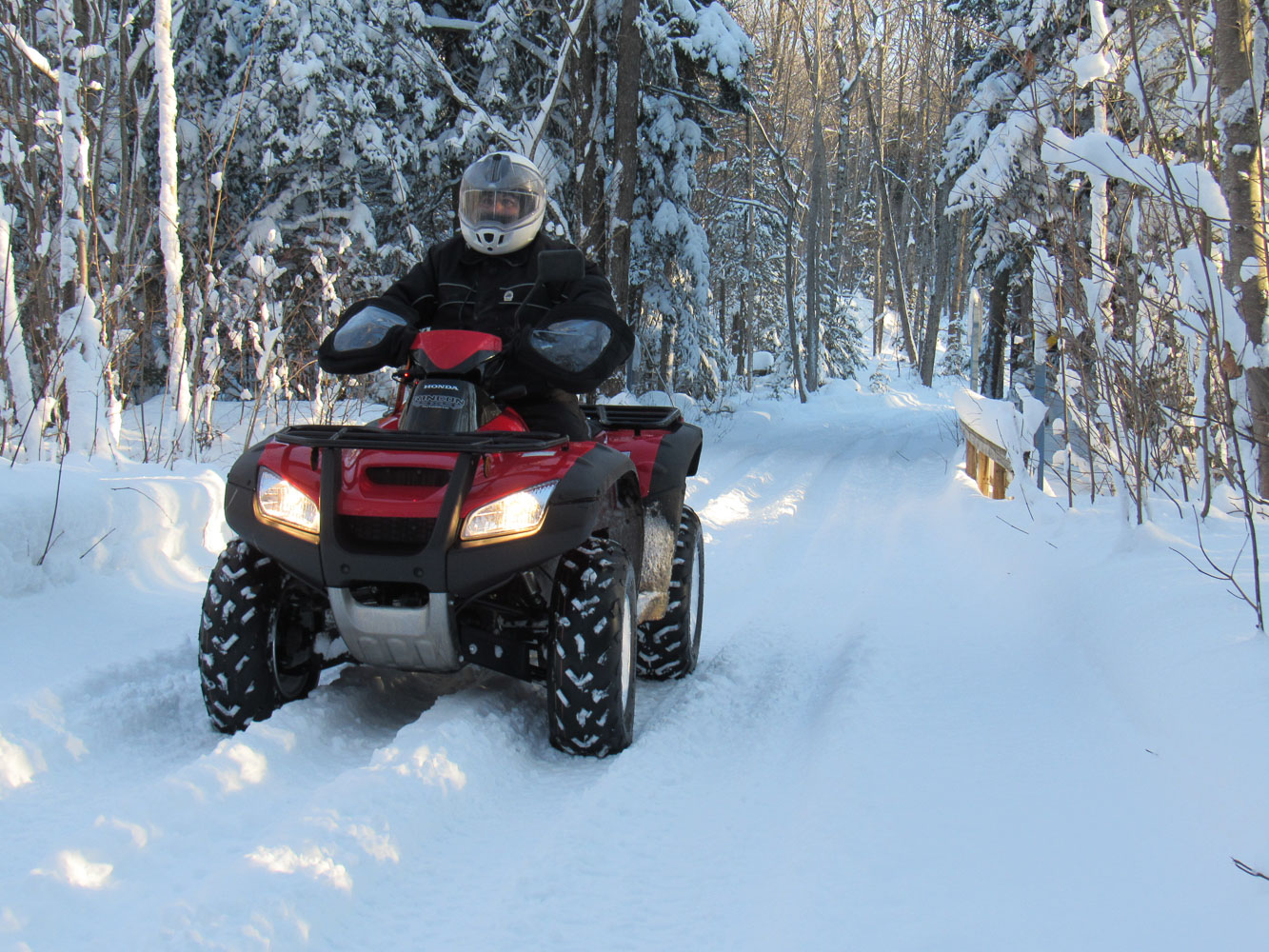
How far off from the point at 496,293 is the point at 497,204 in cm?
34

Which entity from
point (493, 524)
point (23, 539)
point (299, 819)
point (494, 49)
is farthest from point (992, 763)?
point (494, 49)

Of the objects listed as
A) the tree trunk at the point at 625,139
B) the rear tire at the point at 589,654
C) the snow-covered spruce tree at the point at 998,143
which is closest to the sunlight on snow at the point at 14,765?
the rear tire at the point at 589,654

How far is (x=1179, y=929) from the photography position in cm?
222

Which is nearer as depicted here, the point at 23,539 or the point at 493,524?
the point at 493,524

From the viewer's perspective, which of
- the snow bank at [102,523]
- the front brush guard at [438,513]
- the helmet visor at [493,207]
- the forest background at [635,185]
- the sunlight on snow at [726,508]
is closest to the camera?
the front brush guard at [438,513]

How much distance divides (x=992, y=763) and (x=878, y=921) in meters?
1.12

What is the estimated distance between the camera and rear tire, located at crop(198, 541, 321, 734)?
121 inches

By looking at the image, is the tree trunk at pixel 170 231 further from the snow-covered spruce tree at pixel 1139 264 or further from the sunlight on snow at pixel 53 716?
the snow-covered spruce tree at pixel 1139 264

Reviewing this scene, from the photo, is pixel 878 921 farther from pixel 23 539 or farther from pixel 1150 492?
pixel 1150 492

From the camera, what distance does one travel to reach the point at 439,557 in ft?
9.61

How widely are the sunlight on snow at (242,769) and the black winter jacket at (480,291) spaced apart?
1.59 metres

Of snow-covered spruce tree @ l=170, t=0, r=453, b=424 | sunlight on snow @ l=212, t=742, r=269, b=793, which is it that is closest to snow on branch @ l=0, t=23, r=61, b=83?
sunlight on snow @ l=212, t=742, r=269, b=793

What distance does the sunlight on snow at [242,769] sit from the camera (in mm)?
2654

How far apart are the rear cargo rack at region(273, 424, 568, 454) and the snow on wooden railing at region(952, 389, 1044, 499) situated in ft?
15.1
